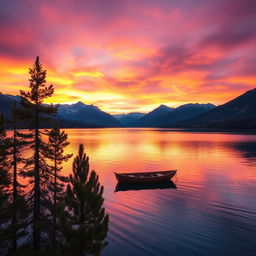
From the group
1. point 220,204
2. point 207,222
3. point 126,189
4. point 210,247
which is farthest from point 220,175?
point 210,247

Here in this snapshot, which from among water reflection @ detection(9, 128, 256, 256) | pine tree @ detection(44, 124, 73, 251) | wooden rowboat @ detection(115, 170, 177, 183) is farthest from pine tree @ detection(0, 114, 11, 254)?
wooden rowboat @ detection(115, 170, 177, 183)

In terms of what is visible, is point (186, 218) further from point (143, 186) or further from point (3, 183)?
point (3, 183)

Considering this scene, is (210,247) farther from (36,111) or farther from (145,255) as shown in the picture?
(36,111)

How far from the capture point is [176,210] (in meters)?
32.2

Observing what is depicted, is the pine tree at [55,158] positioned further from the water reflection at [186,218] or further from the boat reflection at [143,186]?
the boat reflection at [143,186]

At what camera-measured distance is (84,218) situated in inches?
560

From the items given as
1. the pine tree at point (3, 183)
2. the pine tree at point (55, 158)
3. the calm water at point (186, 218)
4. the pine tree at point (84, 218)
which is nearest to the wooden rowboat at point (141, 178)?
the calm water at point (186, 218)

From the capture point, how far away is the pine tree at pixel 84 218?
13.2 meters

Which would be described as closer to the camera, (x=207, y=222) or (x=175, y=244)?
(x=175, y=244)

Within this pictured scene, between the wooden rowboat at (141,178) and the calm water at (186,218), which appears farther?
the wooden rowboat at (141,178)

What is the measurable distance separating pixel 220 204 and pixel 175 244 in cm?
1615

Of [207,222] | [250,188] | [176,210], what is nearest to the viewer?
[207,222]

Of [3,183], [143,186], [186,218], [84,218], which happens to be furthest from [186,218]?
[3,183]

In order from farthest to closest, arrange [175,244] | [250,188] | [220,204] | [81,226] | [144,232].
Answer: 1. [250,188]
2. [220,204]
3. [144,232]
4. [175,244]
5. [81,226]
